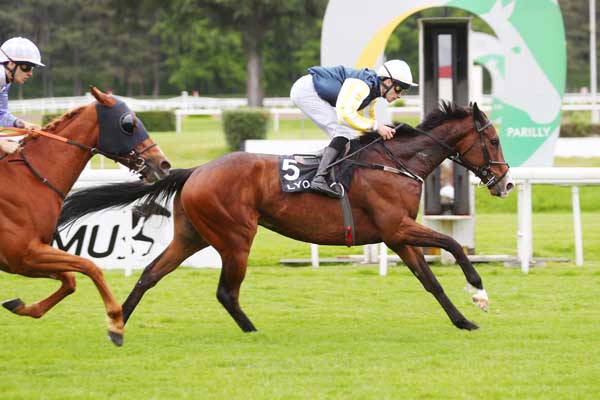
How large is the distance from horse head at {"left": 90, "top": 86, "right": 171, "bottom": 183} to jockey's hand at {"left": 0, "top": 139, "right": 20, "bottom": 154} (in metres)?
0.48

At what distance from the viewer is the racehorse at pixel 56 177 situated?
19.1 feet

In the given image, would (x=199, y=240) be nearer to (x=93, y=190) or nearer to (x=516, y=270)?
(x=93, y=190)

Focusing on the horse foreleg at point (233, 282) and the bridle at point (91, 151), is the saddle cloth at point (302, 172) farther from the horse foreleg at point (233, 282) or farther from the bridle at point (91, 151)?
the bridle at point (91, 151)

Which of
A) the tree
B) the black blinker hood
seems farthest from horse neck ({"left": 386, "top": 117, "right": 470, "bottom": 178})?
the tree

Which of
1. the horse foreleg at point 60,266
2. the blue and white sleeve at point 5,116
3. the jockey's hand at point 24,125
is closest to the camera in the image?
the horse foreleg at point 60,266

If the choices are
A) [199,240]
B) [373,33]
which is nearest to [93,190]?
[199,240]

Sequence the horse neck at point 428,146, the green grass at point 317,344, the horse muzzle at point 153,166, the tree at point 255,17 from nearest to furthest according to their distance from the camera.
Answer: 1. the green grass at point 317,344
2. the horse muzzle at point 153,166
3. the horse neck at point 428,146
4. the tree at point 255,17

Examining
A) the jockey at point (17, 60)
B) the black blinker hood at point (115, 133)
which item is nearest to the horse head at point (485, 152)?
the black blinker hood at point (115, 133)

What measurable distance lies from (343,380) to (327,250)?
5.86 metres

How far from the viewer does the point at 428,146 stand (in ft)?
23.1

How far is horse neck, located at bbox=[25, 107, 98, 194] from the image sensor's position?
6012 mm

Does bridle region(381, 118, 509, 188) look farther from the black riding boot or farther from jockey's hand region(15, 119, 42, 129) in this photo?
jockey's hand region(15, 119, 42, 129)

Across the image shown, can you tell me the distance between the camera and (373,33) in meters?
10.1

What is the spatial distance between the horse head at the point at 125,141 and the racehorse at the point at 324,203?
589mm
